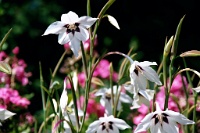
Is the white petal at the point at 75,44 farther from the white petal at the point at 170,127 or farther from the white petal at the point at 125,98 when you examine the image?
the white petal at the point at 125,98

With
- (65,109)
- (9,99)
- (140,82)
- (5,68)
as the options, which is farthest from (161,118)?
(9,99)

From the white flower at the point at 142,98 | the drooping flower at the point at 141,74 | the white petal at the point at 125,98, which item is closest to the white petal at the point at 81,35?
the drooping flower at the point at 141,74

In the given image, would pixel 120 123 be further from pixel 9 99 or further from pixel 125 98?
pixel 9 99

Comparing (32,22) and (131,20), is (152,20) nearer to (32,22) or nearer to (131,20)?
(131,20)

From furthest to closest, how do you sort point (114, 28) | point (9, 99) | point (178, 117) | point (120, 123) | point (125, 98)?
point (114, 28) → point (9, 99) → point (125, 98) → point (120, 123) → point (178, 117)

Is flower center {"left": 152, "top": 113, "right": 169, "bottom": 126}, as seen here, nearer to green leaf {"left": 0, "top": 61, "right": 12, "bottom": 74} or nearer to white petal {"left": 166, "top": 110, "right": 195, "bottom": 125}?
white petal {"left": 166, "top": 110, "right": 195, "bottom": 125}

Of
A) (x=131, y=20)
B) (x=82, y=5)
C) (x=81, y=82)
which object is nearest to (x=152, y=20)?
(x=131, y=20)

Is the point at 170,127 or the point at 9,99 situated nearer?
the point at 170,127
